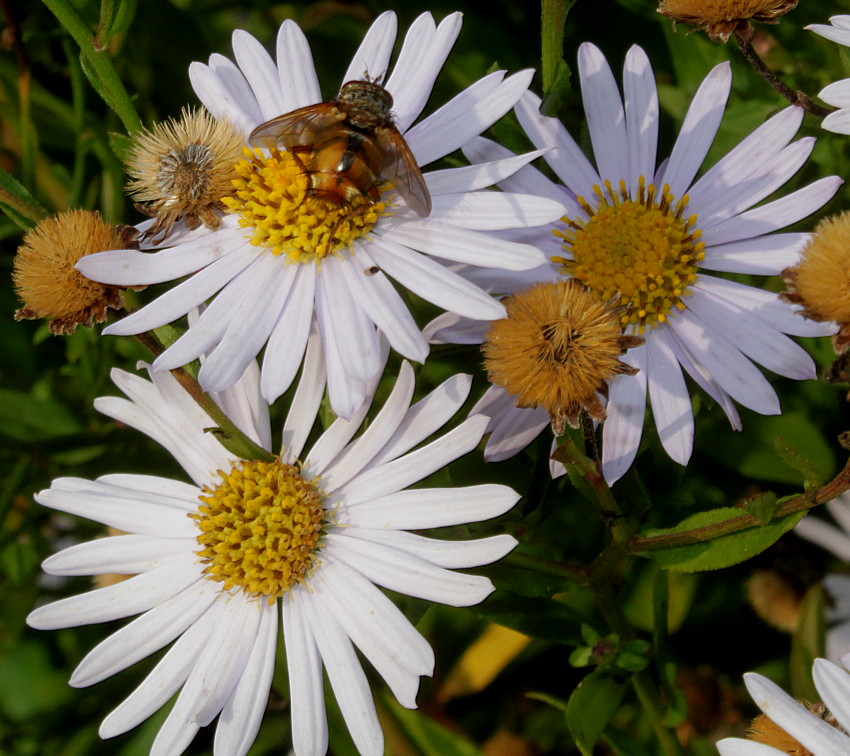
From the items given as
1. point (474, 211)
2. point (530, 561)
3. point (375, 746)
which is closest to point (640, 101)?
point (474, 211)

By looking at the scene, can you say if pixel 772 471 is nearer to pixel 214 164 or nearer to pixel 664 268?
pixel 664 268

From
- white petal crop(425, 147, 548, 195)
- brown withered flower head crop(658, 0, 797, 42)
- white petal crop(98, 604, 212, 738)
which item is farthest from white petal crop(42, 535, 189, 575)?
brown withered flower head crop(658, 0, 797, 42)

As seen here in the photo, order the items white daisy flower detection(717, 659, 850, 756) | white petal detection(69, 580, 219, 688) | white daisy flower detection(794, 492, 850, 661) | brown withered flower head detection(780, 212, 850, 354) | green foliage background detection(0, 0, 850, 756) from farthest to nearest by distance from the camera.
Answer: white daisy flower detection(794, 492, 850, 661)
green foliage background detection(0, 0, 850, 756)
white petal detection(69, 580, 219, 688)
white daisy flower detection(717, 659, 850, 756)
brown withered flower head detection(780, 212, 850, 354)

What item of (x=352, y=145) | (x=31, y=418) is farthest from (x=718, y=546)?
(x=31, y=418)

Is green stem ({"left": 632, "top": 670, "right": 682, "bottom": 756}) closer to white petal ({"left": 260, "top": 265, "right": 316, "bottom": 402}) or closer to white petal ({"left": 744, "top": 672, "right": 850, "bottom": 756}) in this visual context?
white petal ({"left": 744, "top": 672, "right": 850, "bottom": 756})

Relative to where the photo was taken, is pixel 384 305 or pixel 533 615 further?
pixel 533 615

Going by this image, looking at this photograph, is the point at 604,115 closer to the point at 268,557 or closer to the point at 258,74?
the point at 258,74
